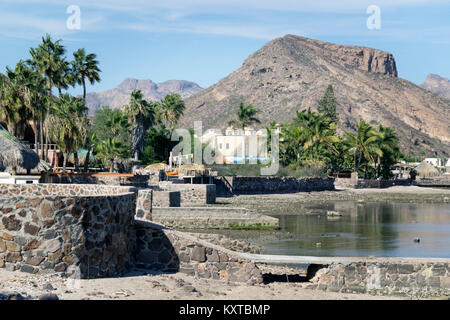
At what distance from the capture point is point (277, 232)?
1076 inches

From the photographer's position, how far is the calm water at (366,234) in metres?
21.9

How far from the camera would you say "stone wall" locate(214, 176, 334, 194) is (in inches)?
2207

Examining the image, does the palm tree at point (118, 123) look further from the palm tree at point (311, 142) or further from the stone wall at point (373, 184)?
the stone wall at point (373, 184)

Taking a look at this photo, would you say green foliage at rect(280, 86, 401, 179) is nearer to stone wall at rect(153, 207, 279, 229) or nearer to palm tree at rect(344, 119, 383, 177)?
palm tree at rect(344, 119, 383, 177)

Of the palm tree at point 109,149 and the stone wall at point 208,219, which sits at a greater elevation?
the palm tree at point 109,149

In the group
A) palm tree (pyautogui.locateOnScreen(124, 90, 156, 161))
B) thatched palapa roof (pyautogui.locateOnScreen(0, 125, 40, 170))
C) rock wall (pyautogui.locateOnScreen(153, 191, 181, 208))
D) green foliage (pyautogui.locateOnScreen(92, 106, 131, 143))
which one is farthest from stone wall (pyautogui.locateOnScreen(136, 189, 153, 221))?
palm tree (pyautogui.locateOnScreen(124, 90, 156, 161))

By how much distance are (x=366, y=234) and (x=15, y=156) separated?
56.2ft

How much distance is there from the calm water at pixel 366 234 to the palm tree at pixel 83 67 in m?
22.0

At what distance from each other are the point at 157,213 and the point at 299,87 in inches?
6409

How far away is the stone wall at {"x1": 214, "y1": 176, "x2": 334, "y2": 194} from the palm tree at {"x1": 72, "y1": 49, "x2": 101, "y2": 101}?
14445 mm

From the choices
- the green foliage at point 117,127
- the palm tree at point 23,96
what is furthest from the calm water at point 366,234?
the green foliage at point 117,127

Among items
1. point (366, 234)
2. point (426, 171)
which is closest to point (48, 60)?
point (366, 234)

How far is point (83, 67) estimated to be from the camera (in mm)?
50656
